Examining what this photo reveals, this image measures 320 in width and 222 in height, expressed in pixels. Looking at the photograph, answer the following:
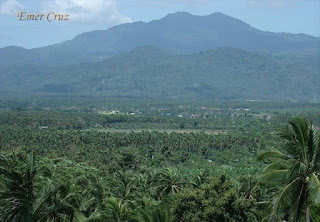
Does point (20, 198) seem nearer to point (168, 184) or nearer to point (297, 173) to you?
point (297, 173)

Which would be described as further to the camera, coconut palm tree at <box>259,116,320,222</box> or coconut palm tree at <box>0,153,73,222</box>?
coconut palm tree at <box>0,153,73,222</box>

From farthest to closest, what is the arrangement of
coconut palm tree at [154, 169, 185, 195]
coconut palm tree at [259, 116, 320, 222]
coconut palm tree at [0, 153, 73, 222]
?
coconut palm tree at [154, 169, 185, 195] → coconut palm tree at [0, 153, 73, 222] → coconut palm tree at [259, 116, 320, 222]

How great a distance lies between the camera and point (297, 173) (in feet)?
53.2

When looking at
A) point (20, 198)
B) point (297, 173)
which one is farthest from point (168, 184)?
point (297, 173)

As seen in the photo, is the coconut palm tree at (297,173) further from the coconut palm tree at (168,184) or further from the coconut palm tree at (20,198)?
the coconut palm tree at (168,184)

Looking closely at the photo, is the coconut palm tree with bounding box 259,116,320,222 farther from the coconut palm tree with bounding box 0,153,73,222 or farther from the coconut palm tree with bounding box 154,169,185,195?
the coconut palm tree with bounding box 154,169,185,195

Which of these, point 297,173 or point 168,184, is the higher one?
point 297,173

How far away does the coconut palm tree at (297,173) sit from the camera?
1611 cm

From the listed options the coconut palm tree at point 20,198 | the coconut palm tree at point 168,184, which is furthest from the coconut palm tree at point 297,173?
the coconut palm tree at point 168,184

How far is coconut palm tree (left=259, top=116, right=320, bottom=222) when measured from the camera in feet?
52.9

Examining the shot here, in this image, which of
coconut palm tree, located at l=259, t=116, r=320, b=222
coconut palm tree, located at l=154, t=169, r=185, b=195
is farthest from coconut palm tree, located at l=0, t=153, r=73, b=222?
coconut palm tree, located at l=154, t=169, r=185, b=195

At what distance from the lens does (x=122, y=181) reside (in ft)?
129

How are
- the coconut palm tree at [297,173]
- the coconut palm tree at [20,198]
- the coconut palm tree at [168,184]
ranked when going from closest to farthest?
1. the coconut palm tree at [297,173]
2. the coconut palm tree at [20,198]
3. the coconut palm tree at [168,184]

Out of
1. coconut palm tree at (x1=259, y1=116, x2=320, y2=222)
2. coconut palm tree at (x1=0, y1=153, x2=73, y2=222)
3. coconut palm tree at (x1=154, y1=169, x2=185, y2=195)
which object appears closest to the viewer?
coconut palm tree at (x1=259, y1=116, x2=320, y2=222)
